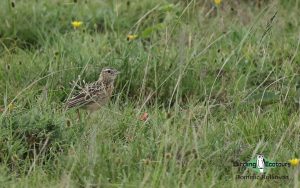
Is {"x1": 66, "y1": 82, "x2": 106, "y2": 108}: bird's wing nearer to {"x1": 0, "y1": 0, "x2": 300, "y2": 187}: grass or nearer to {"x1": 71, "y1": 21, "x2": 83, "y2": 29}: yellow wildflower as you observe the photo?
{"x1": 0, "y1": 0, "x2": 300, "y2": 187}: grass

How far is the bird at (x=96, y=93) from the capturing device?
6.88 m

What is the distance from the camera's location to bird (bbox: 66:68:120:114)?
688 centimetres

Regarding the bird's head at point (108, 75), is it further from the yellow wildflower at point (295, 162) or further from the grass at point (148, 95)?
the yellow wildflower at point (295, 162)

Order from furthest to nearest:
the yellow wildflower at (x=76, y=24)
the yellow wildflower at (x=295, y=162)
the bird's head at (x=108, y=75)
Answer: the yellow wildflower at (x=76, y=24), the bird's head at (x=108, y=75), the yellow wildflower at (x=295, y=162)

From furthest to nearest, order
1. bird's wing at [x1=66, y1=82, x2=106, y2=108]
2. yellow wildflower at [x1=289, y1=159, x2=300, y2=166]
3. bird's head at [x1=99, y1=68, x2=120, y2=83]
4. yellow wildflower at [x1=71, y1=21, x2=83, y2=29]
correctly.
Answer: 1. yellow wildflower at [x1=71, y1=21, x2=83, y2=29]
2. bird's head at [x1=99, y1=68, x2=120, y2=83]
3. bird's wing at [x1=66, y1=82, x2=106, y2=108]
4. yellow wildflower at [x1=289, y1=159, x2=300, y2=166]

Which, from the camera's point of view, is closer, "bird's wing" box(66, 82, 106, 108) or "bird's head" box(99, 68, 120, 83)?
"bird's wing" box(66, 82, 106, 108)

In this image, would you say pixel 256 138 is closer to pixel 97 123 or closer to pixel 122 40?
pixel 97 123

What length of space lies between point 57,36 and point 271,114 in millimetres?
2596

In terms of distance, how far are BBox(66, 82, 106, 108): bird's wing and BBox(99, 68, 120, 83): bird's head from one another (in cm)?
7

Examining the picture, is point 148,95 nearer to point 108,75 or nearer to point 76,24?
point 108,75

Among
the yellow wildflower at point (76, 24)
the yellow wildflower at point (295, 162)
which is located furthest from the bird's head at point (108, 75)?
the yellow wildflower at point (295, 162)

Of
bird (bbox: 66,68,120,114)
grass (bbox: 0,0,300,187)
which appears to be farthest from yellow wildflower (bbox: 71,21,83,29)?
bird (bbox: 66,68,120,114)

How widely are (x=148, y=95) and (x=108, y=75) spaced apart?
0.39 m

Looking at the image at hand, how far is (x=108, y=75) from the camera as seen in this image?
7.27 m
